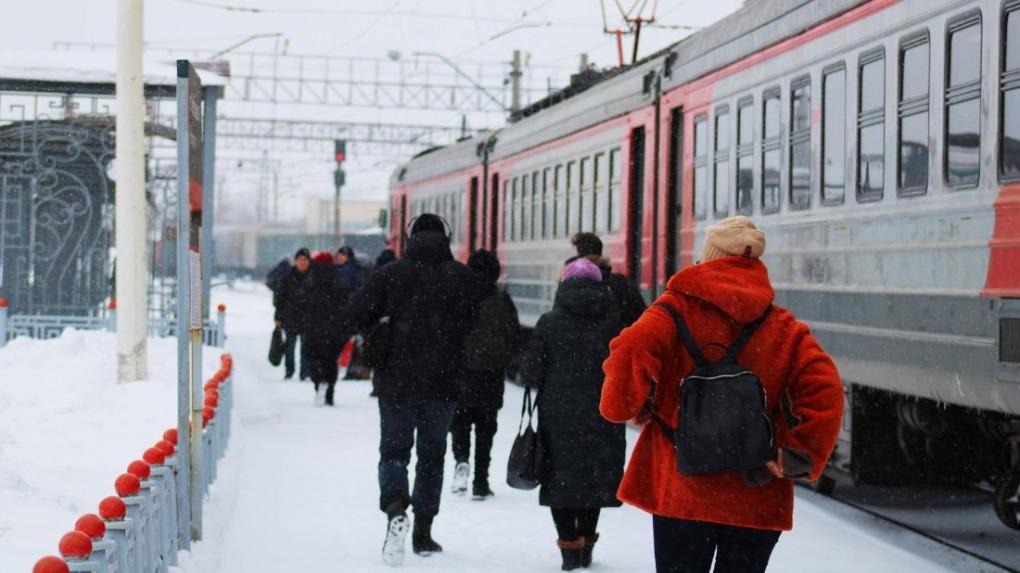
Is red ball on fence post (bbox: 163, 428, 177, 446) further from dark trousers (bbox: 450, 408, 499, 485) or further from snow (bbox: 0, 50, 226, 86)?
snow (bbox: 0, 50, 226, 86)

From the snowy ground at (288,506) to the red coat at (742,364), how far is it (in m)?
2.90

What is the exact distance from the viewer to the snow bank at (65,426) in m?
7.97

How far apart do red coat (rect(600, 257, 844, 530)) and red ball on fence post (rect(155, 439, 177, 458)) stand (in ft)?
9.68

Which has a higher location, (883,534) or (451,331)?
(451,331)

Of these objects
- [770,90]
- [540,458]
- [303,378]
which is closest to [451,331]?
[540,458]

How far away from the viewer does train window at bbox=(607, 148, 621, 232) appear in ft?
52.7

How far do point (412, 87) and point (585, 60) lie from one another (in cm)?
764

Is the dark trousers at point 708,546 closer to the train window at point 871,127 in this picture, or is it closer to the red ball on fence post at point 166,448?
the red ball on fence post at point 166,448

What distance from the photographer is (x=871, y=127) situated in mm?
9789

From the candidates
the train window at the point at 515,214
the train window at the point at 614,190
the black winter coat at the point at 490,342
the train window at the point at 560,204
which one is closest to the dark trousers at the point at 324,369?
the train window at the point at 560,204

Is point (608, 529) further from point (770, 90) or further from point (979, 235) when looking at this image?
point (770, 90)

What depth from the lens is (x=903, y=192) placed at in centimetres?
926

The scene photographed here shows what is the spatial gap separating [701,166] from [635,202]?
2134mm

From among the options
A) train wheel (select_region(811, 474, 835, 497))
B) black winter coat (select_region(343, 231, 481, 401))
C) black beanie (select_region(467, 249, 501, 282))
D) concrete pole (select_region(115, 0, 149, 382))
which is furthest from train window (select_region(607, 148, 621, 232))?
black winter coat (select_region(343, 231, 481, 401))
